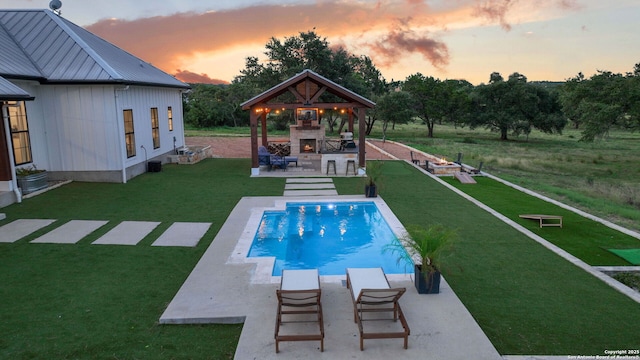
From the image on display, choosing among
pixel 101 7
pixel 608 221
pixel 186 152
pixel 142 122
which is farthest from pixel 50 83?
pixel 608 221

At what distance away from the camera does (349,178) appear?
16547mm

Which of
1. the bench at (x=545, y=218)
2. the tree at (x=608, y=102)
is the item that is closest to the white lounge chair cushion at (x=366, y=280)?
the bench at (x=545, y=218)

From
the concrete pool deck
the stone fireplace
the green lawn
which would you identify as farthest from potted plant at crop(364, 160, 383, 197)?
the stone fireplace

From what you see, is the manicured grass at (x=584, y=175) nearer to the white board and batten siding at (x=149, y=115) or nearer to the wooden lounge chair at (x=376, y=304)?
the wooden lounge chair at (x=376, y=304)

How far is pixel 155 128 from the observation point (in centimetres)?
1892

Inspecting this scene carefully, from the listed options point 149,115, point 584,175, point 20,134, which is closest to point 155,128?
point 149,115

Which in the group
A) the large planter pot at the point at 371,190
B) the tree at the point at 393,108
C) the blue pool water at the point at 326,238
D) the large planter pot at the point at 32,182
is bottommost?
the blue pool water at the point at 326,238

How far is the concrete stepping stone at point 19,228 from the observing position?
30.2 feet

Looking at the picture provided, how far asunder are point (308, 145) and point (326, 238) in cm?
1199

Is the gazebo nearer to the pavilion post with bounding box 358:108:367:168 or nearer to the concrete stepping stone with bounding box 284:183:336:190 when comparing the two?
Result: the pavilion post with bounding box 358:108:367:168

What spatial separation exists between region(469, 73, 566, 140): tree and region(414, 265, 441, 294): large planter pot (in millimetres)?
38394

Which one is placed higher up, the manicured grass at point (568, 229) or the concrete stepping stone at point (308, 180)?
the concrete stepping stone at point (308, 180)

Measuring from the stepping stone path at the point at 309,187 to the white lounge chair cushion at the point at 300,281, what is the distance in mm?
7212

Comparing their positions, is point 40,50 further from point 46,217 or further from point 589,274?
point 589,274
